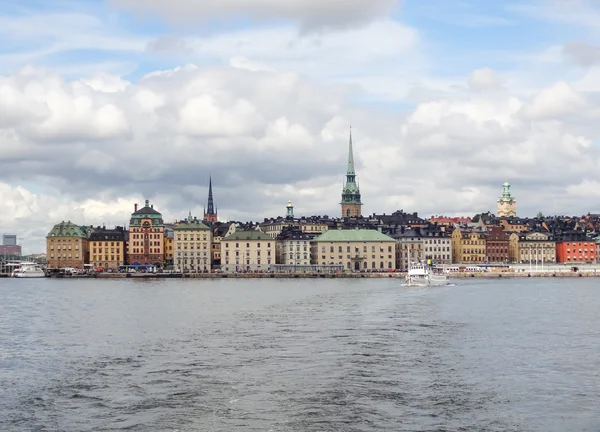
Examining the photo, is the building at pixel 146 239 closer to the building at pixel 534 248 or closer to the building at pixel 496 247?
the building at pixel 496 247

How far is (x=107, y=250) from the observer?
508 ft

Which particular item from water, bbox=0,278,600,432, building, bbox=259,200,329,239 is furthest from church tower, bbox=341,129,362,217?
water, bbox=0,278,600,432

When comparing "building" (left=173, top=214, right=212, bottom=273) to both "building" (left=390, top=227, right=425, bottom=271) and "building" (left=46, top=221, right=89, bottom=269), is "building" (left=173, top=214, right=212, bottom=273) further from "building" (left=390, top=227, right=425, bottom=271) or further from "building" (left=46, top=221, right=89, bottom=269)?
"building" (left=390, top=227, right=425, bottom=271)

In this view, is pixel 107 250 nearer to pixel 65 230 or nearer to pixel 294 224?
pixel 65 230

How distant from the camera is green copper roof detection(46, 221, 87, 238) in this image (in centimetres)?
15425

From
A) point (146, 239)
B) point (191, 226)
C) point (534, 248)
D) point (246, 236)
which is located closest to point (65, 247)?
point (146, 239)

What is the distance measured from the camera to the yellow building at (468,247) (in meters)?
160

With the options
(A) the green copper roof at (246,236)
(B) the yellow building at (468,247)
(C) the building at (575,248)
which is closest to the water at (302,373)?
(A) the green copper roof at (246,236)

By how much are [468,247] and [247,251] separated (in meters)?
38.3

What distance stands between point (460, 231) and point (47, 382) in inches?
5552

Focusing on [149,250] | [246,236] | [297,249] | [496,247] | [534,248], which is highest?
[246,236]

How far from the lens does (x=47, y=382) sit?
24.7 meters

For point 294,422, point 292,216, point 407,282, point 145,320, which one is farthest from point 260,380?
point 292,216

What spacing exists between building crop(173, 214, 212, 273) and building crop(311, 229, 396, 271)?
17.4 m
